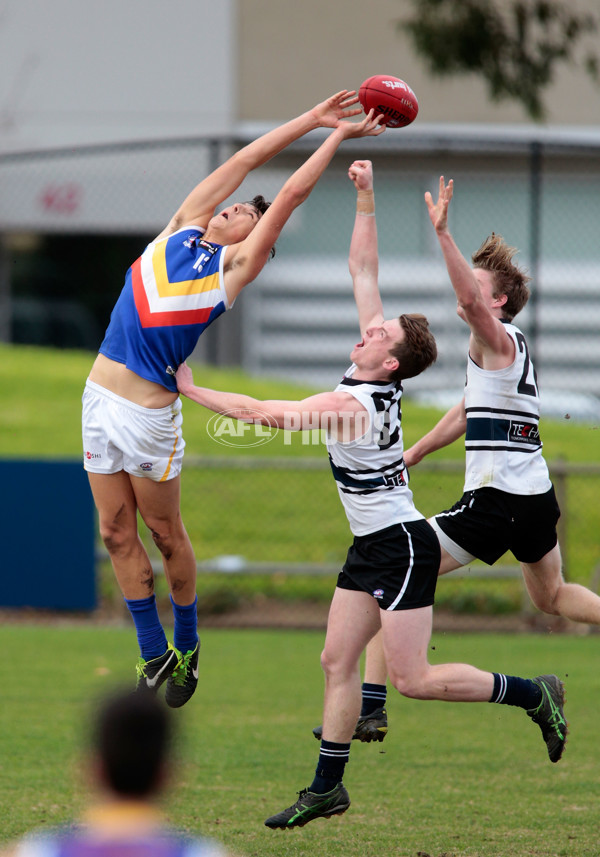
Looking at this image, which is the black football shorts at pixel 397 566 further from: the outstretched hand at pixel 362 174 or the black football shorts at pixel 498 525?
the outstretched hand at pixel 362 174

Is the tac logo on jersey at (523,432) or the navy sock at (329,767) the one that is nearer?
the navy sock at (329,767)

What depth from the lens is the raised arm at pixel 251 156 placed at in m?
4.71

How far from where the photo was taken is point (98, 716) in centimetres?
219

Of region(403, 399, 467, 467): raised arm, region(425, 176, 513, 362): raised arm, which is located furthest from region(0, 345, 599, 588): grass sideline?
region(425, 176, 513, 362): raised arm

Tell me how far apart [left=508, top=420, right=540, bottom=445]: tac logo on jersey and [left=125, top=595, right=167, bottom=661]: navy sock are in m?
1.85

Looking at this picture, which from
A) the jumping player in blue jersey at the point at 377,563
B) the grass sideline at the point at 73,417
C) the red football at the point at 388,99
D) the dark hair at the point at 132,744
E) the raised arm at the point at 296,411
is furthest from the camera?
the grass sideline at the point at 73,417

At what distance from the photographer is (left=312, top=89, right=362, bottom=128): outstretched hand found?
4.76 m

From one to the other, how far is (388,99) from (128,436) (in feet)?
6.25

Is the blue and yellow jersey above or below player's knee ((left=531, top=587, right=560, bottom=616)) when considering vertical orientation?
above

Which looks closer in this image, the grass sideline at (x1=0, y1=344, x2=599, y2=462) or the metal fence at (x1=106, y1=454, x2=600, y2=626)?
Result: the metal fence at (x1=106, y1=454, x2=600, y2=626)

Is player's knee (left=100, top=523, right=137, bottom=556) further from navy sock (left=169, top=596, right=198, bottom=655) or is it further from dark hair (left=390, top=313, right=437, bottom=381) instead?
dark hair (left=390, top=313, right=437, bottom=381)

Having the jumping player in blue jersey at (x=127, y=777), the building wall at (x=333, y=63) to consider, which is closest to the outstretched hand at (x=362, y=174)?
the jumping player in blue jersey at (x=127, y=777)

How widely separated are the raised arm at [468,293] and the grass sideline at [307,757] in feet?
6.89

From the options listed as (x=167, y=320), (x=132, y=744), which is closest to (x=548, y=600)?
(x=167, y=320)
